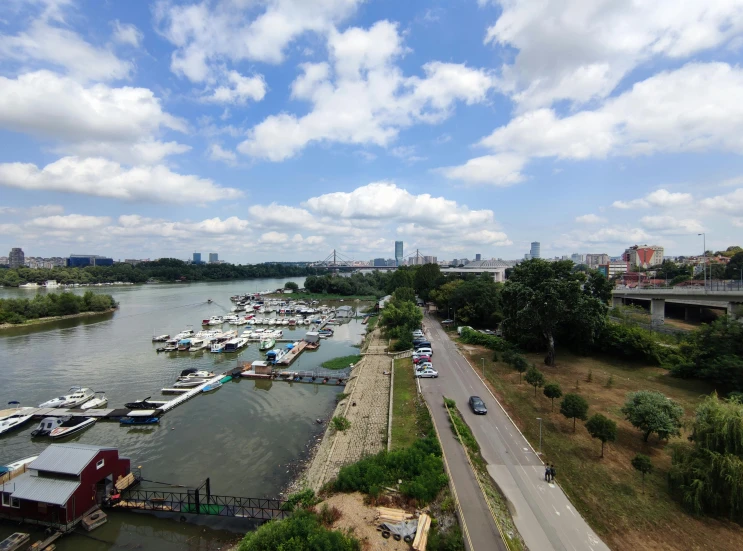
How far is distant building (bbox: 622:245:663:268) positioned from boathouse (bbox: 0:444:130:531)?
83.7 m

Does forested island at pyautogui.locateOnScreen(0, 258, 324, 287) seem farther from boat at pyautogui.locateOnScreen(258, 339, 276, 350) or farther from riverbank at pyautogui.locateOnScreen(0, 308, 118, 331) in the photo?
boat at pyautogui.locateOnScreen(258, 339, 276, 350)

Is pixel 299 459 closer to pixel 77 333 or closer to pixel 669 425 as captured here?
pixel 669 425

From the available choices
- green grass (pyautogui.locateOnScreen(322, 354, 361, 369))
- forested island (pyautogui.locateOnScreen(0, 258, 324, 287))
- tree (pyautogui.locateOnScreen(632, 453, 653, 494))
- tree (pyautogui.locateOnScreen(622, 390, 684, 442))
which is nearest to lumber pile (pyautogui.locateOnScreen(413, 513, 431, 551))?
tree (pyautogui.locateOnScreen(632, 453, 653, 494))

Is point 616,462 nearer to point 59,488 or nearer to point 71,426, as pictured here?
point 59,488

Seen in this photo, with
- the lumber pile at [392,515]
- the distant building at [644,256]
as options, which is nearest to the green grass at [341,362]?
Result: the lumber pile at [392,515]

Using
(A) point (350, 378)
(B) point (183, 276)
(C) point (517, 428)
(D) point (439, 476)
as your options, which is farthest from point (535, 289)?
(B) point (183, 276)

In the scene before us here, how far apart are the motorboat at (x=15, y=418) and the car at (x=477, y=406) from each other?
21.0m

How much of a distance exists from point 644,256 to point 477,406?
78294 mm

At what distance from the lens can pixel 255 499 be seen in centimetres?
1135

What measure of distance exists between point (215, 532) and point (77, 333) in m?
38.2

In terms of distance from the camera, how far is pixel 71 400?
20125mm

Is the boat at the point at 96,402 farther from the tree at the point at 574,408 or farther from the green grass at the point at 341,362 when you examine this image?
the tree at the point at 574,408

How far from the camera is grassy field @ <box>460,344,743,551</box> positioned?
29.5 ft

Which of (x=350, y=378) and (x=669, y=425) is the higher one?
(x=669, y=425)
